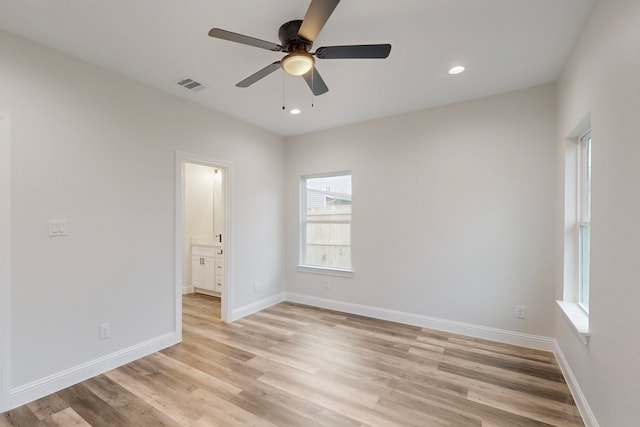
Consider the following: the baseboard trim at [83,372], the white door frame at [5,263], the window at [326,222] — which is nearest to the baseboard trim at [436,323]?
the window at [326,222]

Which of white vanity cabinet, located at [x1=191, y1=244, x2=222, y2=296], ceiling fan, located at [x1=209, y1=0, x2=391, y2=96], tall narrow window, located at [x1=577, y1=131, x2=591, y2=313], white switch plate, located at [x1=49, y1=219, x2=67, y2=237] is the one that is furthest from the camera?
white vanity cabinet, located at [x1=191, y1=244, x2=222, y2=296]

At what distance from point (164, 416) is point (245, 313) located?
2.03 metres

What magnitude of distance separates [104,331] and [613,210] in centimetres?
387

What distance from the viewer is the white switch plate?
2.31 metres

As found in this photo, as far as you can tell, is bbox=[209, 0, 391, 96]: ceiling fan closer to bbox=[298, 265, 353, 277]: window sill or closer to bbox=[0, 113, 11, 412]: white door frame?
bbox=[0, 113, 11, 412]: white door frame

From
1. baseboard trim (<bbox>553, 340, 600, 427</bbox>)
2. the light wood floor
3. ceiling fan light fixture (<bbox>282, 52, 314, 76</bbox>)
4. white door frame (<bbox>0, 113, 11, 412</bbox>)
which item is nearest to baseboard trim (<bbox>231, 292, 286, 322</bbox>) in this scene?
the light wood floor

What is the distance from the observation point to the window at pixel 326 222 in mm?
4328

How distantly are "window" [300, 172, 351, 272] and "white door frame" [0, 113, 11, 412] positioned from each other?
326cm

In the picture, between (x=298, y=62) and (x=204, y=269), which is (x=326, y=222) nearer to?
(x=204, y=269)

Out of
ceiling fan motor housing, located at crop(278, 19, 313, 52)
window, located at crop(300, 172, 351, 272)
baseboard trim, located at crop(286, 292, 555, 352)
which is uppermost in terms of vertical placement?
ceiling fan motor housing, located at crop(278, 19, 313, 52)

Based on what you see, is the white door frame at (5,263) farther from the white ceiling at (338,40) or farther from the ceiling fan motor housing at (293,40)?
the ceiling fan motor housing at (293,40)

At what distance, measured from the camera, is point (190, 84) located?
9.59 feet

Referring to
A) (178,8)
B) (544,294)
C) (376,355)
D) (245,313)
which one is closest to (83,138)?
(178,8)

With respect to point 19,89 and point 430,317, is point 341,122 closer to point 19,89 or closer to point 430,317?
point 430,317
